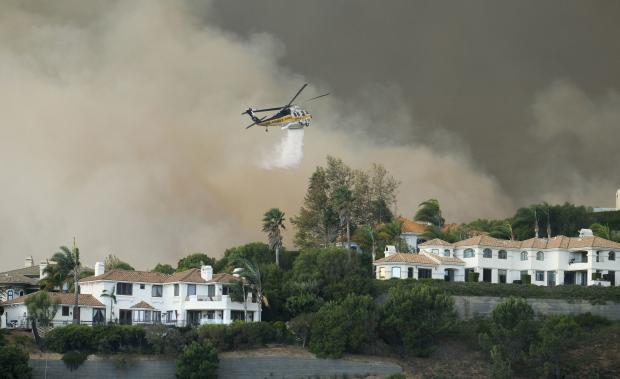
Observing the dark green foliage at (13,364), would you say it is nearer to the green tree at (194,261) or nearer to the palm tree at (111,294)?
the palm tree at (111,294)

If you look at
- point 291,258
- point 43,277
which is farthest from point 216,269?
point 43,277

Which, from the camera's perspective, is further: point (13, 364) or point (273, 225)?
point (273, 225)

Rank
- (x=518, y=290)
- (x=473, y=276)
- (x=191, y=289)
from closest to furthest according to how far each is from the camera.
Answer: (x=191, y=289) < (x=518, y=290) < (x=473, y=276)

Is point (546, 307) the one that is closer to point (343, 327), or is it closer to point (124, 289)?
point (343, 327)

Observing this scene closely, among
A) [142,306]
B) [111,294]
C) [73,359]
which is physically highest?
[111,294]

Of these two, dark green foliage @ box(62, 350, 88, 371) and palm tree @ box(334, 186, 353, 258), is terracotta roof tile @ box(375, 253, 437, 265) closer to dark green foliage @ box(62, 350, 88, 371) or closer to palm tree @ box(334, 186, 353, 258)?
palm tree @ box(334, 186, 353, 258)

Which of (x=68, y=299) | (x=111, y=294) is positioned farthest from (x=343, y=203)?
(x=68, y=299)
